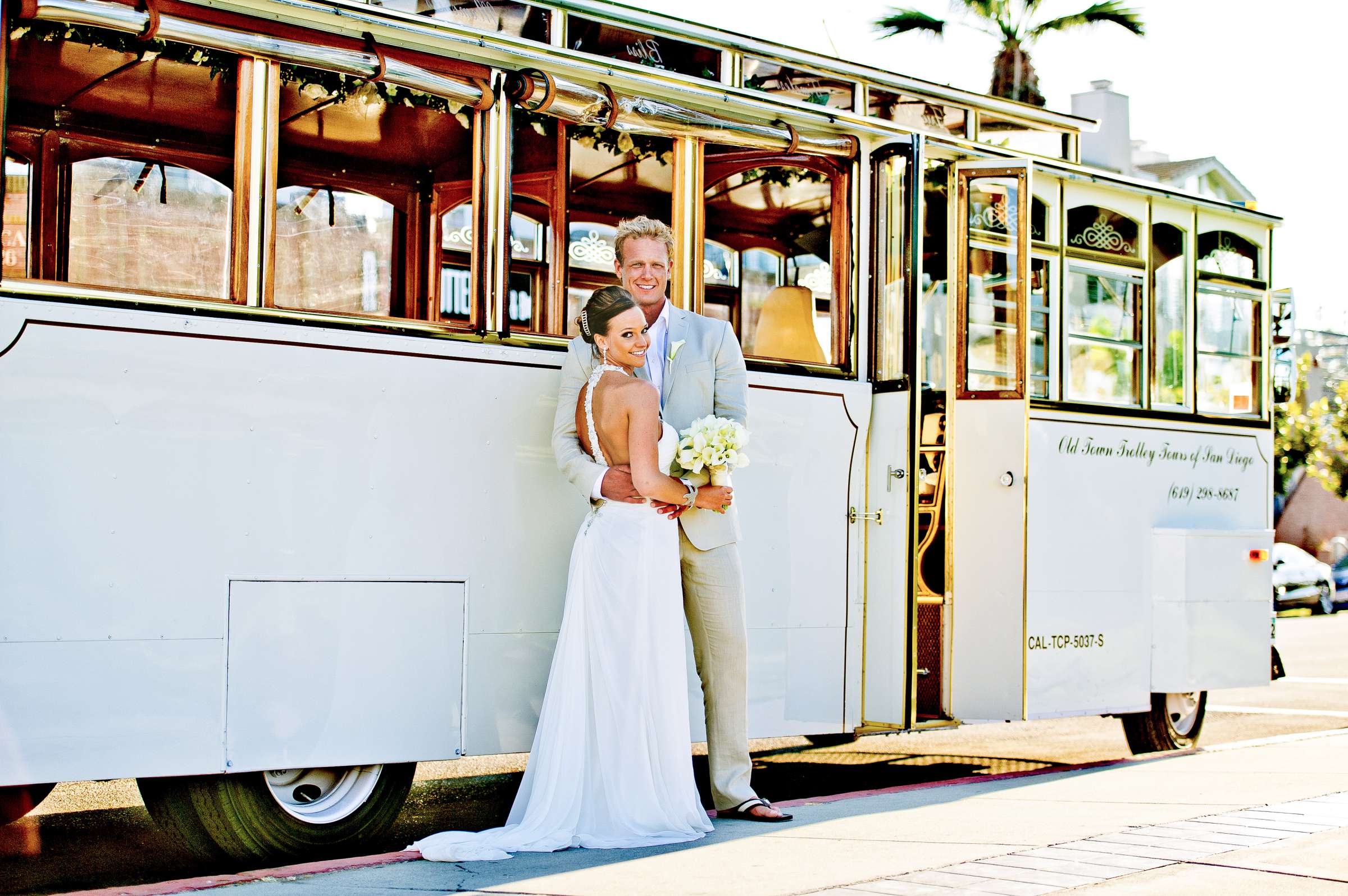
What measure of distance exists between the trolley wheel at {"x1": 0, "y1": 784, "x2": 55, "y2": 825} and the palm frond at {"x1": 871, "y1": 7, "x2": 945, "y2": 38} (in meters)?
19.2

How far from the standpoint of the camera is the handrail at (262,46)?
518 cm

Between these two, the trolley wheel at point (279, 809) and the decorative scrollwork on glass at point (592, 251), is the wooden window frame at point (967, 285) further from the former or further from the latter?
the trolley wheel at point (279, 809)

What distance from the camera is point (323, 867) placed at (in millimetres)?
5441

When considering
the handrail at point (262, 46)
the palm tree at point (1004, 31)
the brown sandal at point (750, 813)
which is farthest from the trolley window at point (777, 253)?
the palm tree at point (1004, 31)

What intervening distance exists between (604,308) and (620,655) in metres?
1.33

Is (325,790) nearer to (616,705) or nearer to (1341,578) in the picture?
(616,705)

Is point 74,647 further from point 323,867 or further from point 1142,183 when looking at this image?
point 1142,183

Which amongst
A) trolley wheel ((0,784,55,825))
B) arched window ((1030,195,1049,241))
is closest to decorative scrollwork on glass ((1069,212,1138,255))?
arched window ((1030,195,1049,241))

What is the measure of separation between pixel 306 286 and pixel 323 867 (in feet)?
7.18

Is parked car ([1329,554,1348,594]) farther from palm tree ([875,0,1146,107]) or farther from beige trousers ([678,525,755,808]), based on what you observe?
beige trousers ([678,525,755,808])

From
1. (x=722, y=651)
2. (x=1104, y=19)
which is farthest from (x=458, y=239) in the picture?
(x=1104, y=19)

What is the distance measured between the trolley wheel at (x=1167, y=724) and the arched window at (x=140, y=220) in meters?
5.59

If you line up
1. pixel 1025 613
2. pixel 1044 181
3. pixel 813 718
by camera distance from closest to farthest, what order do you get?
pixel 813 718
pixel 1025 613
pixel 1044 181

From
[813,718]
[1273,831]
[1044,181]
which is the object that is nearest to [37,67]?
[813,718]
